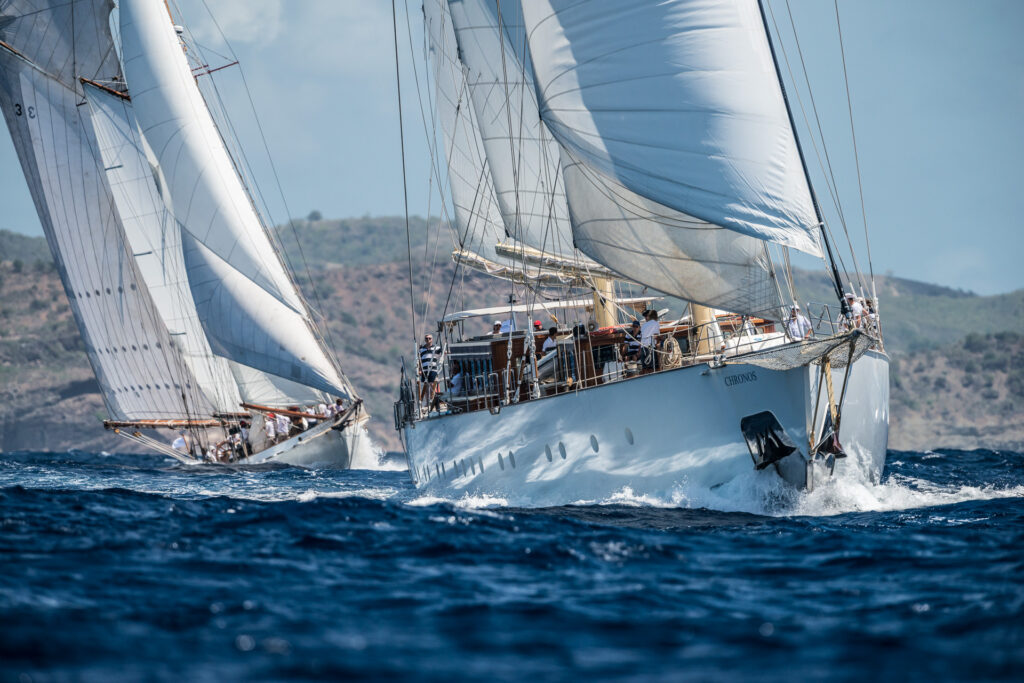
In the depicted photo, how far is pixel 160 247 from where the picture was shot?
3800 centimetres

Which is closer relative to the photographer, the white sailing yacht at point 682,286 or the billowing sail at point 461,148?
the white sailing yacht at point 682,286

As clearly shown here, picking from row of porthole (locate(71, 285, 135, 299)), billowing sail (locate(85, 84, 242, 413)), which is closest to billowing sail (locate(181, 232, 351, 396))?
billowing sail (locate(85, 84, 242, 413))

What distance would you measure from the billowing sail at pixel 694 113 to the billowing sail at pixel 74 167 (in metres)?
26.6

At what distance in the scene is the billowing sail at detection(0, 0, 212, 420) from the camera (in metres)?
38.6

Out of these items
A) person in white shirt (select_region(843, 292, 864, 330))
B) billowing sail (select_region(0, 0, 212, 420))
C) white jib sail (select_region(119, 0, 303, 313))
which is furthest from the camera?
billowing sail (select_region(0, 0, 212, 420))

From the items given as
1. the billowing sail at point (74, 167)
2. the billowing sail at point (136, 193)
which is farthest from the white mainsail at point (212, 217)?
the billowing sail at point (74, 167)

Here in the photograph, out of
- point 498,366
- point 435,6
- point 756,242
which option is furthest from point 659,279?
point 435,6

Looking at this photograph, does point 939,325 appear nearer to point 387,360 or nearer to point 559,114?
point 387,360

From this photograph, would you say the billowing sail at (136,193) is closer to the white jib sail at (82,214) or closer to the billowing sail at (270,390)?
the white jib sail at (82,214)

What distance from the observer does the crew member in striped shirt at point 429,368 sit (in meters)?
25.1

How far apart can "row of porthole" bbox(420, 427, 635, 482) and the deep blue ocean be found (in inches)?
66.9

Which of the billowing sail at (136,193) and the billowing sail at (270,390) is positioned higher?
the billowing sail at (136,193)

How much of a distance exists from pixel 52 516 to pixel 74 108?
26798 mm

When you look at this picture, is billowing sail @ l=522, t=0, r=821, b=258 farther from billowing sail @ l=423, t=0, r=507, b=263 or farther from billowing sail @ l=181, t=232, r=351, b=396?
billowing sail @ l=181, t=232, r=351, b=396
